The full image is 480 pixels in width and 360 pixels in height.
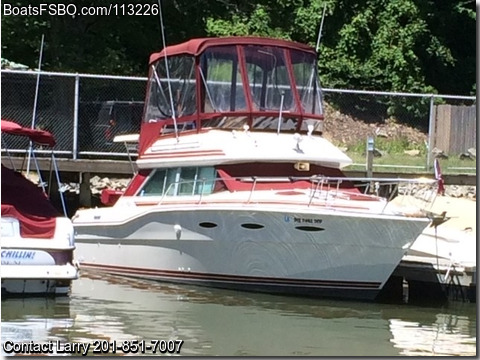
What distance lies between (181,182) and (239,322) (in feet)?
12.7

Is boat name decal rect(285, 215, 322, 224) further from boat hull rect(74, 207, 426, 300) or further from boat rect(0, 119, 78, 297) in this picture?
boat rect(0, 119, 78, 297)

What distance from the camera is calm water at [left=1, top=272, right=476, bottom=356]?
507 inches

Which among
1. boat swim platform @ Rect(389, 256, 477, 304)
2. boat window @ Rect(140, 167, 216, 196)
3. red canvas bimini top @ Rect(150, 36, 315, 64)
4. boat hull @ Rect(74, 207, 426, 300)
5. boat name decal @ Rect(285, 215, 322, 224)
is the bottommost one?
boat swim platform @ Rect(389, 256, 477, 304)

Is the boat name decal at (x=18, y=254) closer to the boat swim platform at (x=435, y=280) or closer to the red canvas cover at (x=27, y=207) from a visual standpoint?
the red canvas cover at (x=27, y=207)

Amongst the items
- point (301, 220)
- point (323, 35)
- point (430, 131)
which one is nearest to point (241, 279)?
point (301, 220)

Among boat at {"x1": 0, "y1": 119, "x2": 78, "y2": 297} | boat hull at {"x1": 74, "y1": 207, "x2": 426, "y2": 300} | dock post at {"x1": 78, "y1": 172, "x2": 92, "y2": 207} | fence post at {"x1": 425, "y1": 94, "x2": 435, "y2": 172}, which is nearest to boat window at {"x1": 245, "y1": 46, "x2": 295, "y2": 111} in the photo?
boat hull at {"x1": 74, "y1": 207, "x2": 426, "y2": 300}

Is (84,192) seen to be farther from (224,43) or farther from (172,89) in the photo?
(224,43)

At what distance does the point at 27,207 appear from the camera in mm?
14945

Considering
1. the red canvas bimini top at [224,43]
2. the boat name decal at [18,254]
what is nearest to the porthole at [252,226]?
the boat name decal at [18,254]

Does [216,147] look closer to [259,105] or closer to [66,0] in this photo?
[259,105]

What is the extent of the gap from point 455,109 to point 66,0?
9843mm

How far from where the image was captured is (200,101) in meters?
18.2

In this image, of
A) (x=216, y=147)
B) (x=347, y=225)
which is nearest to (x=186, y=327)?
(x=347, y=225)

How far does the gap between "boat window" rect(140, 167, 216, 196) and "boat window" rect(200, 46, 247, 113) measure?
42.9 inches
